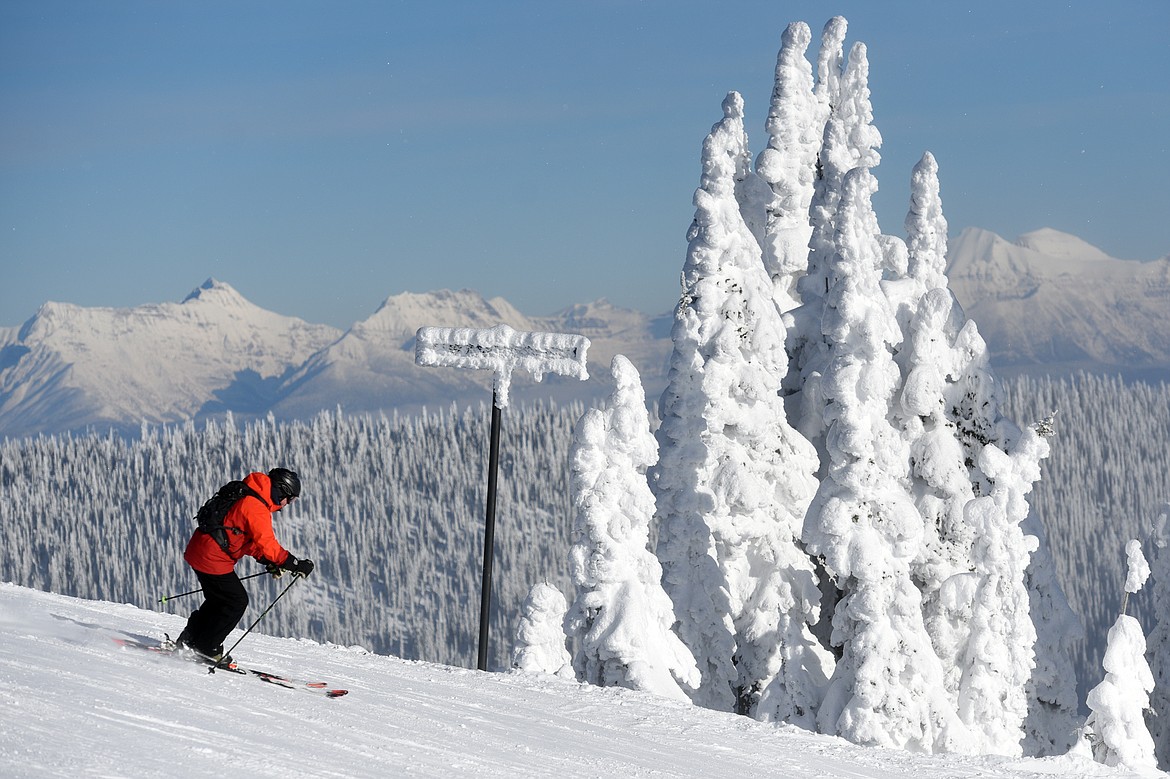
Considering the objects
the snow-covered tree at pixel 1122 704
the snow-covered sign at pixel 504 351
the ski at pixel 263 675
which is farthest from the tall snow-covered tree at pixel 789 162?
the ski at pixel 263 675

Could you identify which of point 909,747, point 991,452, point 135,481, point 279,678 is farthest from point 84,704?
point 135,481

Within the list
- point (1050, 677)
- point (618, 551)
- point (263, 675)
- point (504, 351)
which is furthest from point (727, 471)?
point (263, 675)

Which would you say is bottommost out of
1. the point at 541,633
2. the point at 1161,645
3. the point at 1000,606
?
the point at 541,633

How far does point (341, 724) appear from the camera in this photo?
36.8 ft

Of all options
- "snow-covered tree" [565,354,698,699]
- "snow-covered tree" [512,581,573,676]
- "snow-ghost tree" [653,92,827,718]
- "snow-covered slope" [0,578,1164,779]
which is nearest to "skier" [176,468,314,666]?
"snow-covered slope" [0,578,1164,779]

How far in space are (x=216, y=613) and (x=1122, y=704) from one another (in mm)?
14176

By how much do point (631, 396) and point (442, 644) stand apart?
353 ft

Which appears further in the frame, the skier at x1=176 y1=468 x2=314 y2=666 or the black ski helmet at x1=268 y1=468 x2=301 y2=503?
the black ski helmet at x1=268 y1=468 x2=301 y2=503

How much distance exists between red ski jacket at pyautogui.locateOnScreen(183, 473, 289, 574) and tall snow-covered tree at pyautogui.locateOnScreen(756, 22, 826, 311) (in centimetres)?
1769

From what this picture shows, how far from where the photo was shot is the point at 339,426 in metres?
169

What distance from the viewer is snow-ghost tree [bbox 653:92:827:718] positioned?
955 inches

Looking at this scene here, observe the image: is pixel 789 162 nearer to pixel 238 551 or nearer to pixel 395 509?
pixel 238 551

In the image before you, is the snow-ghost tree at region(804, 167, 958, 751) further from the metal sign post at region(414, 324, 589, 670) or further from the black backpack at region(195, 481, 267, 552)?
the black backpack at region(195, 481, 267, 552)

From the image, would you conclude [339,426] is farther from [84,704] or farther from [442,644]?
[84,704]
